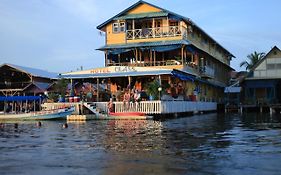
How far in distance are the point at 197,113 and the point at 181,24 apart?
8.87 m

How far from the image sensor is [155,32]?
137 ft

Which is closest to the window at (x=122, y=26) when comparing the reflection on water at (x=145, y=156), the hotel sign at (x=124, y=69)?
the hotel sign at (x=124, y=69)

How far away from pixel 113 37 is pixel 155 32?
15.2 feet

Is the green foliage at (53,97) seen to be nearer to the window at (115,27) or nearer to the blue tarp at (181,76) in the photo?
the blue tarp at (181,76)

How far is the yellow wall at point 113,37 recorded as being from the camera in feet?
141

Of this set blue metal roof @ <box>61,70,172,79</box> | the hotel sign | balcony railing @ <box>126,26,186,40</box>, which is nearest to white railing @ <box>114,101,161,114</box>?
blue metal roof @ <box>61,70,172,79</box>

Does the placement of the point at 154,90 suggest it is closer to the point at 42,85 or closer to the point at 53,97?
the point at 53,97

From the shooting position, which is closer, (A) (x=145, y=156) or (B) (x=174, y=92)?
(A) (x=145, y=156)

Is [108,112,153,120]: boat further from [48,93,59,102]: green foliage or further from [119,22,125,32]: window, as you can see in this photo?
[119,22,125,32]: window

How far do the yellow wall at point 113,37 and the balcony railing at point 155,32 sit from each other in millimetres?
559

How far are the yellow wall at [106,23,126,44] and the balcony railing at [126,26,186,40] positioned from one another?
559 mm

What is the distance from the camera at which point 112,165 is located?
9.83 meters

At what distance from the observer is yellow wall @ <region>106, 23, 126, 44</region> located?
43000mm

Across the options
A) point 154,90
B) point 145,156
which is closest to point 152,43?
point 154,90
